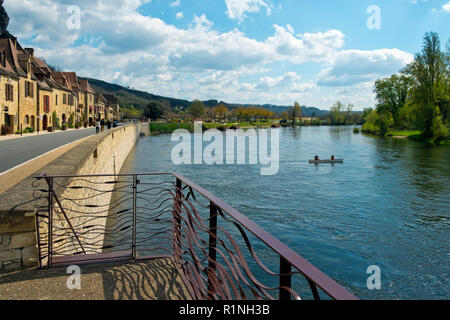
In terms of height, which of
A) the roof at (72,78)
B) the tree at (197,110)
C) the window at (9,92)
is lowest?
the window at (9,92)

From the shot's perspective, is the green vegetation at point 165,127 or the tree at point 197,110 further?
the tree at point 197,110

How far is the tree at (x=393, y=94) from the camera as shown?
73.4 metres

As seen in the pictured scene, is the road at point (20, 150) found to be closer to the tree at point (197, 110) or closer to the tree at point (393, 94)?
the tree at point (393, 94)

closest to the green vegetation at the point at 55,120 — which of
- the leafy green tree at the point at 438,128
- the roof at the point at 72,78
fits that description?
the roof at the point at 72,78

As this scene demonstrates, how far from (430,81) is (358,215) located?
1937 inches

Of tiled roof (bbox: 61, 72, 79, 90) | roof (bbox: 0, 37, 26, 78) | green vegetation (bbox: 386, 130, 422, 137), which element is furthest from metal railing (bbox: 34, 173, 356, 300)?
green vegetation (bbox: 386, 130, 422, 137)

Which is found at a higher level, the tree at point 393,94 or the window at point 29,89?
the tree at point 393,94

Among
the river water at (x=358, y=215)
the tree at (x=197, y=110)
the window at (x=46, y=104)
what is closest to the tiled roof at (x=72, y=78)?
the window at (x=46, y=104)

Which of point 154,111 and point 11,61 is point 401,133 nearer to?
point 11,61

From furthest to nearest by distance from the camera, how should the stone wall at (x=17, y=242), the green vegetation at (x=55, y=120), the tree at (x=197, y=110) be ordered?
the tree at (x=197, y=110)
the green vegetation at (x=55, y=120)
the stone wall at (x=17, y=242)

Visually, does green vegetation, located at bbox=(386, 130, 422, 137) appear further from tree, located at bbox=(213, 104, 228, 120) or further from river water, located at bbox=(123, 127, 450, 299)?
tree, located at bbox=(213, 104, 228, 120)

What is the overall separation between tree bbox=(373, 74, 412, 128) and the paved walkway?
257ft

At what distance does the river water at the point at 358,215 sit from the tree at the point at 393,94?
47145 millimetres

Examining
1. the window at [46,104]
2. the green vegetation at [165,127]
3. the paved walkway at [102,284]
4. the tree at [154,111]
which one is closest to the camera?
the paved walkway at [102,284]
